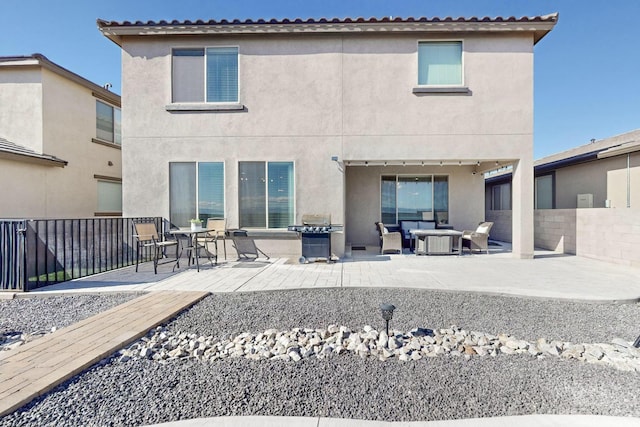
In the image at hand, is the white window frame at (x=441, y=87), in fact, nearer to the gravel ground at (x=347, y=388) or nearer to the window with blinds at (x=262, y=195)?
the window with blinds at (x=262, y=195)

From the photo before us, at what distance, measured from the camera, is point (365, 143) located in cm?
858

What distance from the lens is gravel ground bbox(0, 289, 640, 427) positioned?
7.89 feet

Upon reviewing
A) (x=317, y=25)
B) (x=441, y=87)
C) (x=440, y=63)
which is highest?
(x=317, y=25)

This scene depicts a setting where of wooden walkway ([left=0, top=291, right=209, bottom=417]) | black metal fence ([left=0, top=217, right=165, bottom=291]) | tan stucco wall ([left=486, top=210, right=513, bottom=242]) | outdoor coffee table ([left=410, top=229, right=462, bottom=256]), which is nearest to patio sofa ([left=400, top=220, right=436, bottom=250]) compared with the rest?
outdoor coffee table ([left=410, top=229, right=462, bottom=256])

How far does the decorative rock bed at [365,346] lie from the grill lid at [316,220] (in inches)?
171

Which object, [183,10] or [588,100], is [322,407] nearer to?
[183,10]

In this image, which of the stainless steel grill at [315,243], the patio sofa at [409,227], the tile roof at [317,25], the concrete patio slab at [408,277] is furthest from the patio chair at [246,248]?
the tile roof at [317,25]

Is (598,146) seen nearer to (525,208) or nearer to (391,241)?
(525,208)

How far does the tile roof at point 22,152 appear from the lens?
9.06m

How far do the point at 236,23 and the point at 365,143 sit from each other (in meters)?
4.88

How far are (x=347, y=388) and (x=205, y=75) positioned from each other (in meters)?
8.91

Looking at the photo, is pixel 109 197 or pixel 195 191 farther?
pixel 109 197

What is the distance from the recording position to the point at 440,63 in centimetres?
854

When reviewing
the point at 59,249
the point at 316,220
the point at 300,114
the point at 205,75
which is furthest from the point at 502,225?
the point at 59,249
